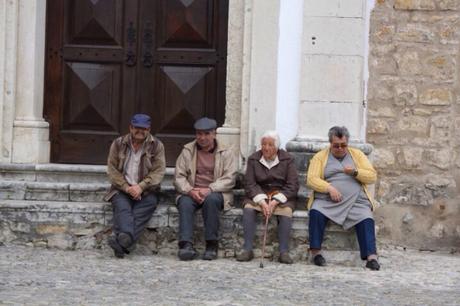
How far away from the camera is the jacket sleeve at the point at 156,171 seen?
7.73 metres

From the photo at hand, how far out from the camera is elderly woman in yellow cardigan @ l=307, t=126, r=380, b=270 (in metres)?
7.49

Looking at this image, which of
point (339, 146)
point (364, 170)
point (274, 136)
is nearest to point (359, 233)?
point (364, 170)

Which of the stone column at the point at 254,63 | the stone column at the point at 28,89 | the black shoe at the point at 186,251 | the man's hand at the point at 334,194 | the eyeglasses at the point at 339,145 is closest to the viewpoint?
the black shoe at the point at 186,251

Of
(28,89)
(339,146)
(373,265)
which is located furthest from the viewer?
(28,89)

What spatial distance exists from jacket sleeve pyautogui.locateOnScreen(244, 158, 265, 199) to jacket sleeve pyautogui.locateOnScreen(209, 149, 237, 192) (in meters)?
0.13

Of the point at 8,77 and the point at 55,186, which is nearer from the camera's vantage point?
the point at 55,186

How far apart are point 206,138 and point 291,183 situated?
2.79ft

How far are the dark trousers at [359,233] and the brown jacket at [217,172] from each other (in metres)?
0.78

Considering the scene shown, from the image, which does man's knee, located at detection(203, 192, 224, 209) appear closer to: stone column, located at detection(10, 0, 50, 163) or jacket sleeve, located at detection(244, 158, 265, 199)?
jacket sleeve, located at detection(244, 158, 265, 199)

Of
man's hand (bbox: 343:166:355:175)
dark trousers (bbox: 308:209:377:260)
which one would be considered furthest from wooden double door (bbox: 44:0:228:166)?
dark trousers (bbox: 308:209:377:260)

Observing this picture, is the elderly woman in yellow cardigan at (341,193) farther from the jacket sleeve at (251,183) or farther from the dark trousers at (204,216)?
the dark trousers at (204,216)

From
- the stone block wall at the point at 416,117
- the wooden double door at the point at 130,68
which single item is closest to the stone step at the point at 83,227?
the wooden double door at the point at 130,68

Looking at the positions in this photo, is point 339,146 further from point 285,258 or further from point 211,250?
point 211,250

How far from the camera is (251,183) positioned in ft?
25.4
